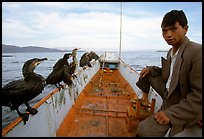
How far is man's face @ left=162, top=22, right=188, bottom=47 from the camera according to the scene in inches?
70.6

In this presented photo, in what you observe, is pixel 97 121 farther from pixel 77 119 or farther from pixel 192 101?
pixel 192 101

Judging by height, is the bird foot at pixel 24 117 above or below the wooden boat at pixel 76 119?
above

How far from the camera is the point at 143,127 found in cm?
175

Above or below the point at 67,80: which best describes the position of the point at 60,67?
above

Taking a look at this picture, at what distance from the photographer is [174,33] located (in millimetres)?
1812

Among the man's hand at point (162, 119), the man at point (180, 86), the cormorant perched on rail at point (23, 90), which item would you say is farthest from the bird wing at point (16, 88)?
the man's hand at point (162, 119)

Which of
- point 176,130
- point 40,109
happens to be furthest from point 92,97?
point 176,130

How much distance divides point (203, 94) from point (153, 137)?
60cm

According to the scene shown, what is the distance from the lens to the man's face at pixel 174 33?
1.79m

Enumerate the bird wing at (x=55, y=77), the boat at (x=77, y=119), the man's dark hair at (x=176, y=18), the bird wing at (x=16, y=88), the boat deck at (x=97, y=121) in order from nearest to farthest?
the man's dark hair at (x=176, y=18) < the bird wing at (x=16, y=88) < the boat at (x=77, y=119) < the boat deck at (x=97, y=121) < the bird wing at (x=55, y=77)

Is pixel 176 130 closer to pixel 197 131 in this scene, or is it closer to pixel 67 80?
pixel 197 131

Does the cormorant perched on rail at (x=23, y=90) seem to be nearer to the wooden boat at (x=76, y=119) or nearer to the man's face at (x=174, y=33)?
the wooden boat at (x=76, y=119)

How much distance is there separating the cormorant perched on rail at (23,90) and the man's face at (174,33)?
1780mm

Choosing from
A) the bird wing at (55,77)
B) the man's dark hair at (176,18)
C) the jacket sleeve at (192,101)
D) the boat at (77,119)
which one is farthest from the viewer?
the bird wing at (55,77)
